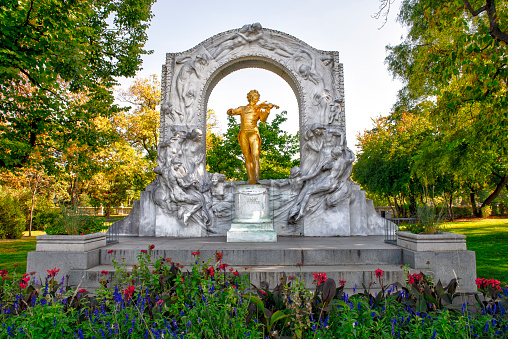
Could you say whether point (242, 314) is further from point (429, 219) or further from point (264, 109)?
point (264, 109)

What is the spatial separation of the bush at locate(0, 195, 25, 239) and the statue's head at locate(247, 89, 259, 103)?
12.8m

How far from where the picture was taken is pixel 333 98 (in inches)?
396

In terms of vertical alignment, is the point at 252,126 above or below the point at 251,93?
below

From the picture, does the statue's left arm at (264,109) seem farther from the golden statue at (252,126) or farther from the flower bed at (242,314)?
the flower bed at (242,314)

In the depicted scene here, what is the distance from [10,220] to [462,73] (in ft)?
62.2

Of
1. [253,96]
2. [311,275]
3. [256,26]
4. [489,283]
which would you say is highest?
[256,26]

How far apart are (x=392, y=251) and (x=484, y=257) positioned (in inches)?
166

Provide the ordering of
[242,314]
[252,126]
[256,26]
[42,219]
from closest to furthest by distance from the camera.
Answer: [242,314], [252,126], [256,26], [42,219]

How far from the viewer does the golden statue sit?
29.6ft

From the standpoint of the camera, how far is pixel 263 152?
20547 millimetres

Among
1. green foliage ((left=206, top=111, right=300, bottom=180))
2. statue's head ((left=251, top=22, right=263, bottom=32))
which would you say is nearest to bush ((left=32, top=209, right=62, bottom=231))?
green foliage ((left=206, top=111, right=300, bottom=180))

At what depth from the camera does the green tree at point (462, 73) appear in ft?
25.2

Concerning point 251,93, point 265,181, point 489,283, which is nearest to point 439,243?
point 489,283

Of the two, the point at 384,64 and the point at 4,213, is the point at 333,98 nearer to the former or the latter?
the point at 384,64
